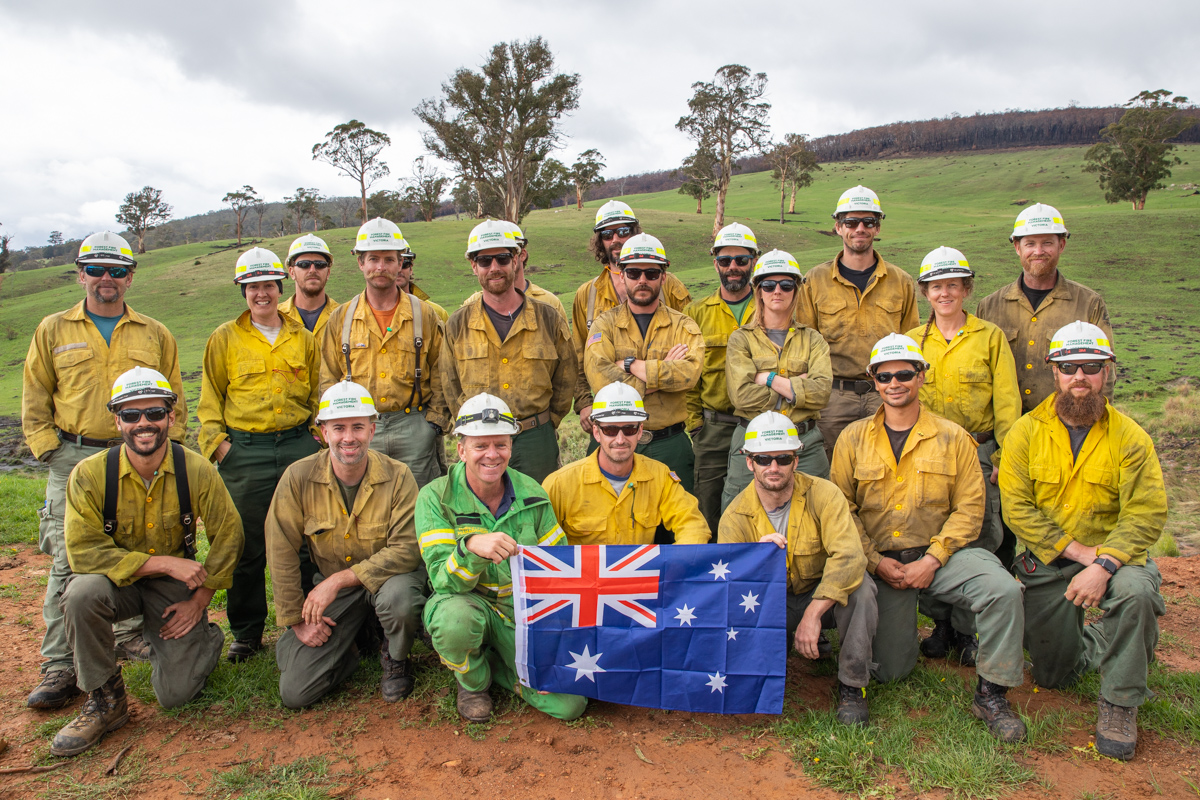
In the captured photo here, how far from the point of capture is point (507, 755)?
5.22m

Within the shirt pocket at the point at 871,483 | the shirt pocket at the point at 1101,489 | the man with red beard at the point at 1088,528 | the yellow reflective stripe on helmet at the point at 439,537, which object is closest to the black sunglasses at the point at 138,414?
the yellow reflective stripe on helmet at the point at 439,537

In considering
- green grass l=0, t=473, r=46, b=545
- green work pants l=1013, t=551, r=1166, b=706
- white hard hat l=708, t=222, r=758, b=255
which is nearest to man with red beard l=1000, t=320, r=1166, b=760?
green work pants l=1013, t=551, r=1166, b=706

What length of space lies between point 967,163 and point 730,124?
6767cm

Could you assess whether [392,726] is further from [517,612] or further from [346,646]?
[517,612]

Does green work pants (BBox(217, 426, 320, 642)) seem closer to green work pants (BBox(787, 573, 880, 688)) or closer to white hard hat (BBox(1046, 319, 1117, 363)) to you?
green work pants (BBox(787, 573, 880, 688))

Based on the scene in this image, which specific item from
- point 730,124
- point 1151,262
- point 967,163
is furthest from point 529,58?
point 967,163

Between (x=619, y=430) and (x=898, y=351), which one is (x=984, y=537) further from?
(x=619, y=430)

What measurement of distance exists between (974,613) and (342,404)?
204 inches

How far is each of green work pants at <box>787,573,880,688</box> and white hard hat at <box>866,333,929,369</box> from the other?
171 centimetres

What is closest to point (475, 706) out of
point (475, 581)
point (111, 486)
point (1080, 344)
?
point (475, 581)

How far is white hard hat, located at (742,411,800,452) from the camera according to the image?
5.58 m

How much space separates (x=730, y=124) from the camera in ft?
189

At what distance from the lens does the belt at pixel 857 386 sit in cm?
730

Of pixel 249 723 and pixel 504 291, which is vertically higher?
pixel 504 291
